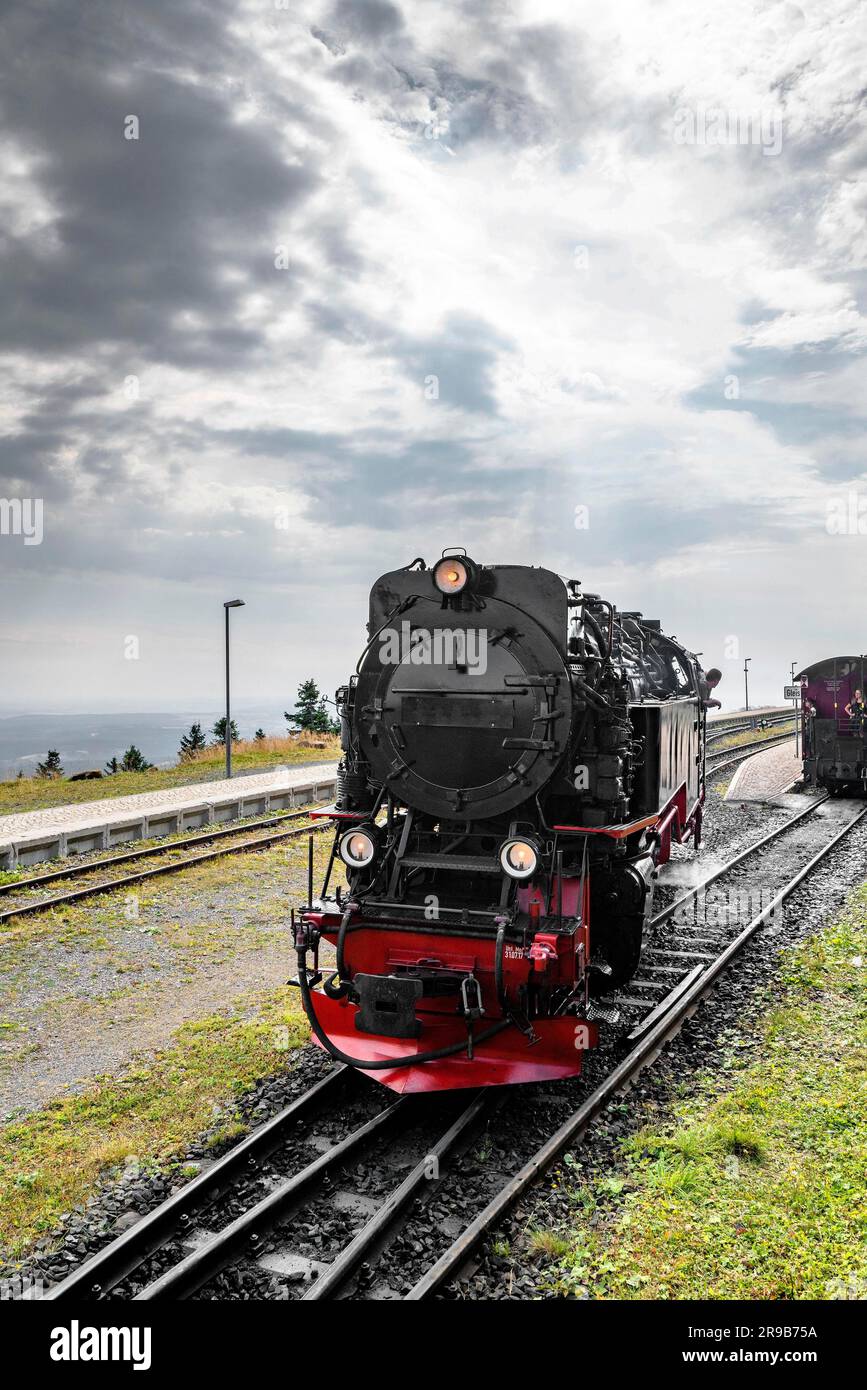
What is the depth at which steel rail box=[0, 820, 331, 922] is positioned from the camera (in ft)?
37.0

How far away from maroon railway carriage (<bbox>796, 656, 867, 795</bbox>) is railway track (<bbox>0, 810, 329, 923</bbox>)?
1194 cm

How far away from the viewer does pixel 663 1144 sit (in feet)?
17.9

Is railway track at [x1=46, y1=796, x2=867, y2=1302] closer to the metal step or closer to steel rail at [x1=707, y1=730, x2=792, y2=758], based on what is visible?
the metal step

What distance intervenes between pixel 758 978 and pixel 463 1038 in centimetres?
376

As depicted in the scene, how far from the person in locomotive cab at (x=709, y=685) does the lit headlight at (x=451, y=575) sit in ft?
22.4

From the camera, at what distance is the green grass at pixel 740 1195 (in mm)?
4262

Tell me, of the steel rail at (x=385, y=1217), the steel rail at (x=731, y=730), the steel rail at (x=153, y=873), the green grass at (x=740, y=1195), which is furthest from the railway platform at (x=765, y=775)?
the steel rail at (x=385, y=1217)

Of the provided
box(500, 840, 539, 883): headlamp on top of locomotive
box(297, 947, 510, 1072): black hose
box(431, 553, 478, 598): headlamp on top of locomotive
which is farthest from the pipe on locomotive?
box(431, 553, 478, 598): headlamp on top of locomotive

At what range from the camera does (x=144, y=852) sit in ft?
46.9

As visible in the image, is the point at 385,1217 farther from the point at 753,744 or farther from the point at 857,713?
the point at 753,744

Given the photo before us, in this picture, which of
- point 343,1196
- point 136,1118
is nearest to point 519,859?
point 343,1196

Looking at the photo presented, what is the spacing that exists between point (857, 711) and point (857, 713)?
0.05 metres
